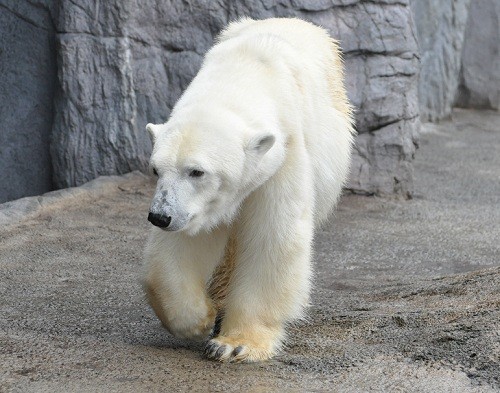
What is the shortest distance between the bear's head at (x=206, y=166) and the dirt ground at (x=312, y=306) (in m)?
0.52

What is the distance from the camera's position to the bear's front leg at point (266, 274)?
3311 millimetres

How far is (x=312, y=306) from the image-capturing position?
4.05 m

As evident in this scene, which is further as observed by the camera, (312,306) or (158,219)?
(312,306)

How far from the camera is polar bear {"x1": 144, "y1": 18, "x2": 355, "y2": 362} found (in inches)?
119

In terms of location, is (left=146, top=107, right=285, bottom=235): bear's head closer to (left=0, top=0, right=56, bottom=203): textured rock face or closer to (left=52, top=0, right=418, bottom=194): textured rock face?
(left=52, top=0, right=418, bottom=194): textured rock face

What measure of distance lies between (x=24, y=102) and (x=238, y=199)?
381 centimetres

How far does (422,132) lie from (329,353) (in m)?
6.14

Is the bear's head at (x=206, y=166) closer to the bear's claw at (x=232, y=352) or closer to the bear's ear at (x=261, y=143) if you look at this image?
the bear's ear at (x=261, y=143)

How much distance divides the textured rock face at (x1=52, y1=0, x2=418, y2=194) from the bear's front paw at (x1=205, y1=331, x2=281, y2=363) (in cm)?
328

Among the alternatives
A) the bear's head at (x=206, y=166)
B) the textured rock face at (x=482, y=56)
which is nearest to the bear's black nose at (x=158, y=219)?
the bear's head at (x=206, y=166)

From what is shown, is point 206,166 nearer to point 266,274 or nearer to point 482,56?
point 266,274

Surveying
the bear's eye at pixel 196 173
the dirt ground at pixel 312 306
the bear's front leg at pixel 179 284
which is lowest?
the dirt ground at pixel 312 306

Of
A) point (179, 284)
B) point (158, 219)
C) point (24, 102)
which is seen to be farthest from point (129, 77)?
point (158, 219)

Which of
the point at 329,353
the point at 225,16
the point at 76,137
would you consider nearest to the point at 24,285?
the point at 329,353
